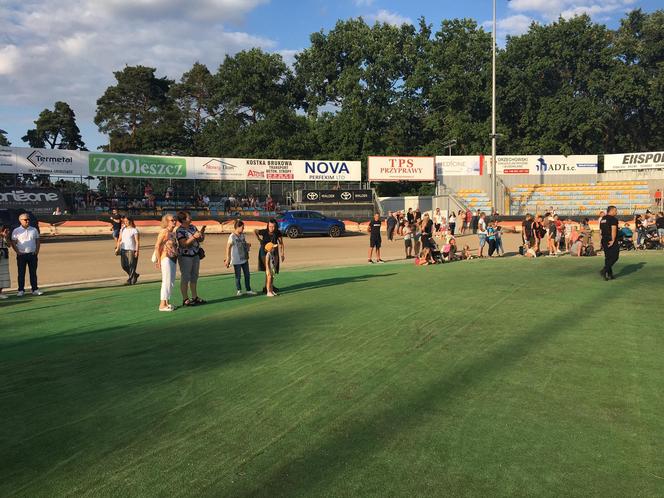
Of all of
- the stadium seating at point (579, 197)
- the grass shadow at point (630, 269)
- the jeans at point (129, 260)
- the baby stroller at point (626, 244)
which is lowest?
the grass shadow at point (630, 269)

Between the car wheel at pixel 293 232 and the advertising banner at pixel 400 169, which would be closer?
the car wheel at pixel 293 232

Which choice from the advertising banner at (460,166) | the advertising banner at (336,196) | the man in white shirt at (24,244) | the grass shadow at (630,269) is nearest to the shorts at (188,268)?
the man in white shirt at (24,244)

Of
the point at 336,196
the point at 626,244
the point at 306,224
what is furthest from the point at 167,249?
the point at 336,196

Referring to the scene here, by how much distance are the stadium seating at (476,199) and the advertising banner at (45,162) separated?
2967 cm

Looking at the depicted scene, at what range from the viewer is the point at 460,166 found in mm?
48062

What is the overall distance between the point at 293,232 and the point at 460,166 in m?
22.0

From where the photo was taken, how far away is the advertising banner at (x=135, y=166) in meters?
36.3

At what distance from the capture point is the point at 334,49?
65562mm

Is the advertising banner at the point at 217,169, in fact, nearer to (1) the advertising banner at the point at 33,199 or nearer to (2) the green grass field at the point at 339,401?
(1) the advertising banner at the point at 33,199

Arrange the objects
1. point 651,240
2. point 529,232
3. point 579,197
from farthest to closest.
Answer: point 579,197, point 651,240, point 529,232

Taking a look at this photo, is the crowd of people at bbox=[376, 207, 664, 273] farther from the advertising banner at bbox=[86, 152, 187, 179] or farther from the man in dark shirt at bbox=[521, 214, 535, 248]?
the advertising banner at bbox=[86, 152, 187, 179]

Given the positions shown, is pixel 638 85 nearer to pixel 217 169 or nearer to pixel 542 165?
pixel 542 165

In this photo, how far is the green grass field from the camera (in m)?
3.66

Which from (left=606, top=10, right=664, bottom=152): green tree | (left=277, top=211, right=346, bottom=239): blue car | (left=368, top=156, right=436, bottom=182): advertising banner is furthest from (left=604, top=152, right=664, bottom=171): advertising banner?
(left=277, top=211, right=346, bottom=239): blue car
